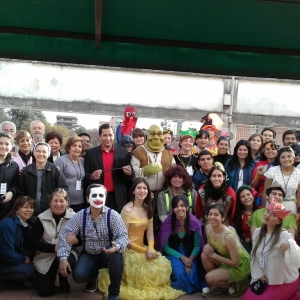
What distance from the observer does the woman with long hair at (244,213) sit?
5.14 meters

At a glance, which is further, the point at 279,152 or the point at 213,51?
the point at 279,152

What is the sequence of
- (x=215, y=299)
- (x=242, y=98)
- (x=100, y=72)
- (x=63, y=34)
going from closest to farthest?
(x=63, y=34)
(x=215, y=299)
(x=100, y=72)
(x=242, y=98)

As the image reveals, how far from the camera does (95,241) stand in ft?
14.6

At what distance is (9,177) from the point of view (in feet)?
15.5

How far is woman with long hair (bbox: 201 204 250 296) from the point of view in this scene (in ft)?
15.1

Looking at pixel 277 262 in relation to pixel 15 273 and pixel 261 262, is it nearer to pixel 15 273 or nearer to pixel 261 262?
pixel 261 262

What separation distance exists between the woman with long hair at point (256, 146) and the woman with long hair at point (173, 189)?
1.10m

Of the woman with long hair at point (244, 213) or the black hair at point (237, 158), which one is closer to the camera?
the woman with long hair at point (244, 213)

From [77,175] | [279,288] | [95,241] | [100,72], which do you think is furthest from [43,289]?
[100,72]

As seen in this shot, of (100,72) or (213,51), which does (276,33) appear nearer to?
(213,51)

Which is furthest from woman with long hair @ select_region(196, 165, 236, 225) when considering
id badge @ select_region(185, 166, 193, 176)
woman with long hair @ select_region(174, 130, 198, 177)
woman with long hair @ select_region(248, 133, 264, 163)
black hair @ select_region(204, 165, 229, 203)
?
woman with long hair @ select_region(248, 133, 264, 163)

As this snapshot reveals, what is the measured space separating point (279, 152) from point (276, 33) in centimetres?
173

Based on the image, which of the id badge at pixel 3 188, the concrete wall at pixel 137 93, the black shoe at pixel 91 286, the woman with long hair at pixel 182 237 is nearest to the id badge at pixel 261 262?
the woman with long hair at pixel 182 237

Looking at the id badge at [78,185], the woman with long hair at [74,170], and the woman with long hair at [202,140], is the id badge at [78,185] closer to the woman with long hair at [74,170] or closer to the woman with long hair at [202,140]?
the woman with long hair at [74,170]
